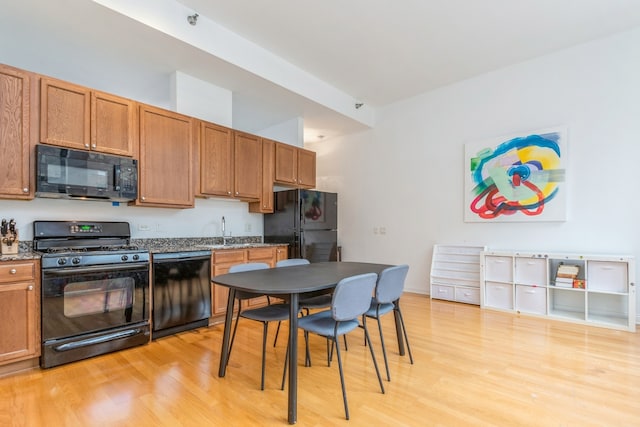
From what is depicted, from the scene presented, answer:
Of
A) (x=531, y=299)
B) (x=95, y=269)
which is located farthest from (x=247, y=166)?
(x=531, y=299)

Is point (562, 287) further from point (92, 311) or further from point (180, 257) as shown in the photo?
point (92, 311)

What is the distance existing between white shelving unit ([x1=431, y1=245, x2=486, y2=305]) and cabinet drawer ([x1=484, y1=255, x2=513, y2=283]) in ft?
0.76

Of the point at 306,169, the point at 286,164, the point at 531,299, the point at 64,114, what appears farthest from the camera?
the point at 306,169

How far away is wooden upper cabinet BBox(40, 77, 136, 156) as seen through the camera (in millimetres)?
2746

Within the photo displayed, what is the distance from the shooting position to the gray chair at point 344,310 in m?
1.96

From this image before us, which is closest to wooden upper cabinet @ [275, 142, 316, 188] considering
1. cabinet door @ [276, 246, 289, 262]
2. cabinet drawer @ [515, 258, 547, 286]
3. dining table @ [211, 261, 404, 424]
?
cabinet door @ [276, 246, 289, 262]

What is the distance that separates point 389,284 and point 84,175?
111 inches

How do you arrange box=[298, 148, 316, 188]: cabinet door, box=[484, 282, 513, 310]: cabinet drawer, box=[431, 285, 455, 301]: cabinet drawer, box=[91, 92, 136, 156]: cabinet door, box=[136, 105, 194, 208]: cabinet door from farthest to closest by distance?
box=[298, 148, 316, 188]: cabinet door → box=[431, 285, 455, 301]: cabinet drawer → box=[484, 282, 513, 310]: cabinet drawer → box=[136, 105, 194, 208]: cabinet door → box=[91, 92, 136, 156]: cabinet door

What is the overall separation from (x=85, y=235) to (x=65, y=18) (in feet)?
6.32

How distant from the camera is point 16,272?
238cm

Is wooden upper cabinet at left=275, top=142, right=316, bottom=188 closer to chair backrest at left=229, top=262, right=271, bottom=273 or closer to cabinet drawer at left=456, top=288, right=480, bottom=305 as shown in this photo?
chair backrest at left=229, top=262, right=271, bottom=273

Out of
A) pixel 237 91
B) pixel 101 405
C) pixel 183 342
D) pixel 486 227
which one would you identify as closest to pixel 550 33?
pixel 486 227

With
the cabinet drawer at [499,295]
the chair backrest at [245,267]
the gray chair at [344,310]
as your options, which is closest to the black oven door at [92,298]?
the chair backrest at [245,267]

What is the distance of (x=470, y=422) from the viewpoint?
1.81m
